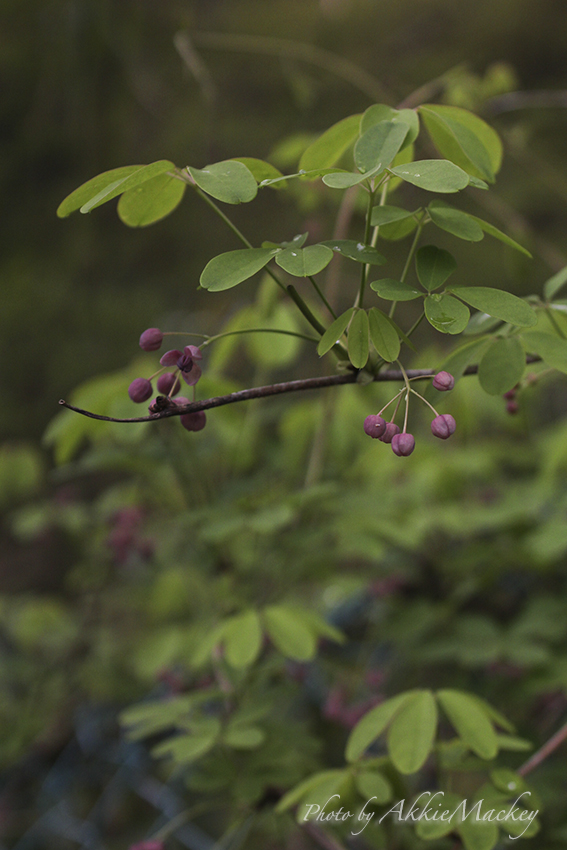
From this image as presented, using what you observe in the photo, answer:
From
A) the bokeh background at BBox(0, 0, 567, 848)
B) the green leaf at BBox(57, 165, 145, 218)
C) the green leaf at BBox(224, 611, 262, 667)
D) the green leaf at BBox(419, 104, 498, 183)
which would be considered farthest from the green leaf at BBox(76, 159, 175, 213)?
the bokeh background at BBox(0, 0, 567, 848)

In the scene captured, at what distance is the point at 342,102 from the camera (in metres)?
2.71

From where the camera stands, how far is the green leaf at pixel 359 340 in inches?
17.2

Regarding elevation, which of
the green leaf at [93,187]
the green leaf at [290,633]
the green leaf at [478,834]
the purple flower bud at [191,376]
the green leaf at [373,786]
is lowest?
the green leaf at [290,633]

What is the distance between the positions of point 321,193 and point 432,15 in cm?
199

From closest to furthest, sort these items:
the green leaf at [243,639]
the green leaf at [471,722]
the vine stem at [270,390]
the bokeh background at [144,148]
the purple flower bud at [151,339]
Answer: the vine stem at [270,390], the purple flower bud at [151,339], the green leaf at [471,722], the green leaf at [243,639], the bokeh background at [144,148]

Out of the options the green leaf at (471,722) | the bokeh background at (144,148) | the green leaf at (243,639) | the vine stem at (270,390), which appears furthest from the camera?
the bokeh background at (144,148)

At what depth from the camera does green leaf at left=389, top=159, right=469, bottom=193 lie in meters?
0.40

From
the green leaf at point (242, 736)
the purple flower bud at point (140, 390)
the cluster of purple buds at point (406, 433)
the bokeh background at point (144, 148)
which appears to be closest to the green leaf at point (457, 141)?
the cluster of purple buds at point (406, 433)

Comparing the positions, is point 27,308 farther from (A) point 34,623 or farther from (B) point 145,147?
(A) point 34,623

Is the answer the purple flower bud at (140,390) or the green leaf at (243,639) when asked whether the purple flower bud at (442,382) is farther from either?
the green leaf at (243,639)

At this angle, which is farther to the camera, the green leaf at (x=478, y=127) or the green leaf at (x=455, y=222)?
the green leaf at (x=478, y=127)

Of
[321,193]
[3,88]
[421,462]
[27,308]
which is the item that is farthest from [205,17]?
[421,462]

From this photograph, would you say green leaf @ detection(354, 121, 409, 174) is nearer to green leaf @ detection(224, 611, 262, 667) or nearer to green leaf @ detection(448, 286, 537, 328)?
green leaf @ detection(448, 286, 537, 328)

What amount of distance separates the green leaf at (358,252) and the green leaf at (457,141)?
0.14 m
